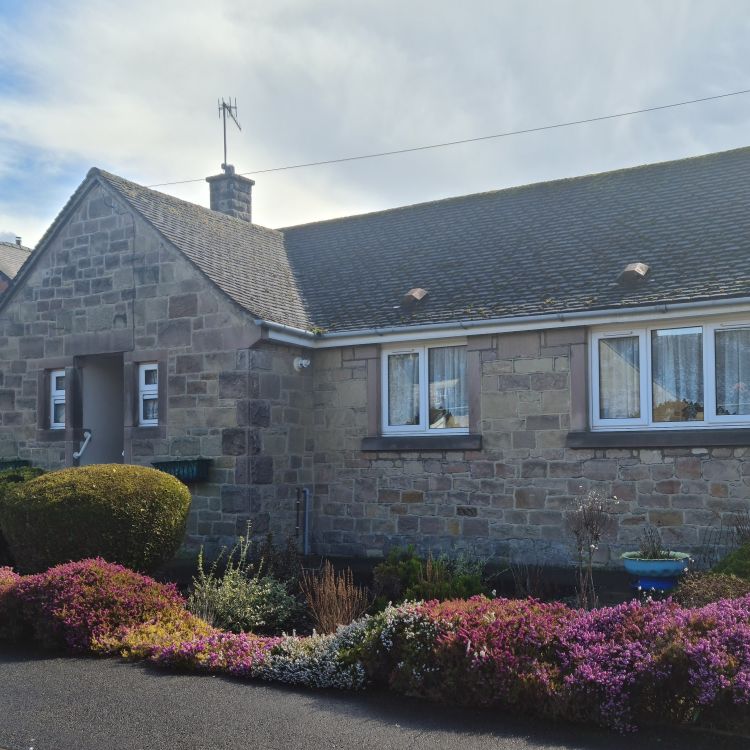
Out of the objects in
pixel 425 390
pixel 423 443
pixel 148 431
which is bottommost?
pixel 423 443

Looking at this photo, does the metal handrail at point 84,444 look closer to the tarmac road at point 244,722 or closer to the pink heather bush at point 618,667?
the tarmac road at point 244,722

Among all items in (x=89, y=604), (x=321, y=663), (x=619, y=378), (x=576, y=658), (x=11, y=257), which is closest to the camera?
(x=576, y=658)

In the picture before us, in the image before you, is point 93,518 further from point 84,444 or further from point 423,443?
point 84,444

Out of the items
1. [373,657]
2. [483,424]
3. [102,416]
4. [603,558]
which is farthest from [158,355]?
[373,657]

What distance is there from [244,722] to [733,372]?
7726 millimetres

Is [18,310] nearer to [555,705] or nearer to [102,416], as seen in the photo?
[102,416]

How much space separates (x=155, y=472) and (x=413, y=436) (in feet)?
12.8

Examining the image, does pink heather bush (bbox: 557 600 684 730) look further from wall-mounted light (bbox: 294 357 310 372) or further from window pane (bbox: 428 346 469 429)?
wall-mounted light (bbox: 294 357 310 372)

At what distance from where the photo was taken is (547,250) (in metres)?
14.3

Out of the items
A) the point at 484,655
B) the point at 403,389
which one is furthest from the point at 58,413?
the point at 484,655

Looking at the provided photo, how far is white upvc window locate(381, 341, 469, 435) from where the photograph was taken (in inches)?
524

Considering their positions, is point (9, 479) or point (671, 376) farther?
point (9, 479)

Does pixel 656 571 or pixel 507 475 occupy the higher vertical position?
pixel 507 475

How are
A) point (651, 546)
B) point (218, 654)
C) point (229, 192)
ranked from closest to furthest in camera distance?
point (218, 654), point (651, 546), point (229, 192)
